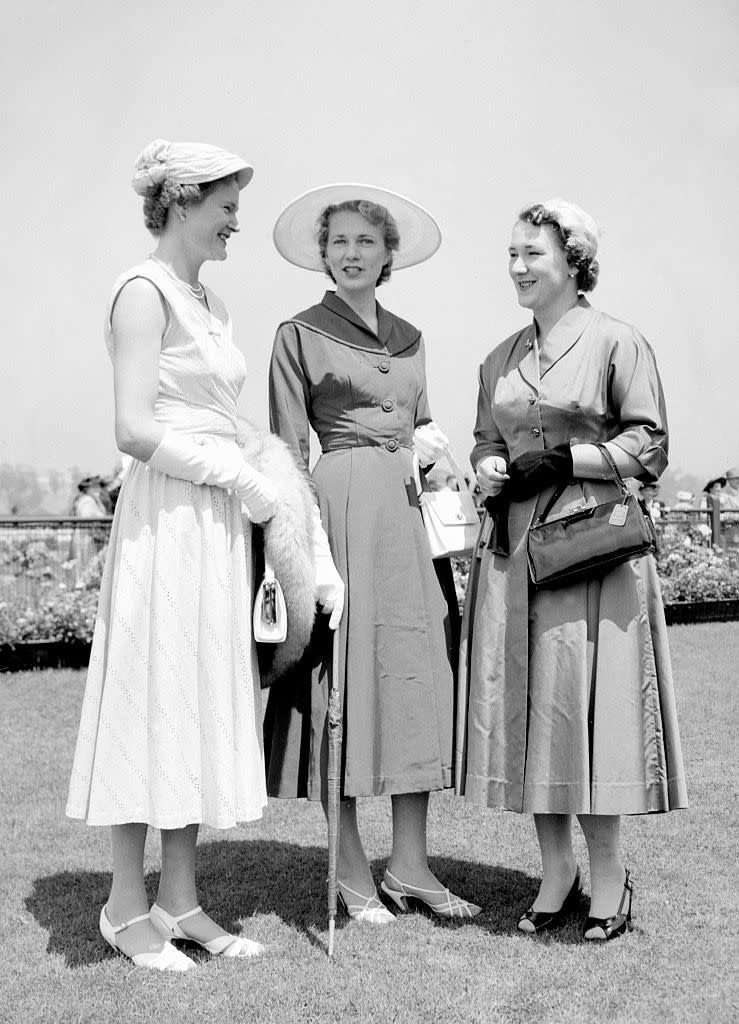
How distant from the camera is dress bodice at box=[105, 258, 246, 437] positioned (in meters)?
3.30

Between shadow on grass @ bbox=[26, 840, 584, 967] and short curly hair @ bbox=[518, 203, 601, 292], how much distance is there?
2.18 m

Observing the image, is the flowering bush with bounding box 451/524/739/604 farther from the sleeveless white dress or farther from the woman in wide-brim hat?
the sleeveless white dress

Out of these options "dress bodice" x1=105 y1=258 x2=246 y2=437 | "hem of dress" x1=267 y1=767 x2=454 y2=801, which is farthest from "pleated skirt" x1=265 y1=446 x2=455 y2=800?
"dress bodice" x1=105 y1=258 x2=246 y2=437

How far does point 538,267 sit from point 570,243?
0.13 metres

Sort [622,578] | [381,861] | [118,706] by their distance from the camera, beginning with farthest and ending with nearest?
[381,861]
[622,578]
[118,706]

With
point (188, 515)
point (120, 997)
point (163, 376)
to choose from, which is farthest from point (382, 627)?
point (120, 997)

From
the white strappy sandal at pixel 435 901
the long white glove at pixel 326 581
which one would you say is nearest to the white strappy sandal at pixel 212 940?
the white strappy sandal at pixel 435 901

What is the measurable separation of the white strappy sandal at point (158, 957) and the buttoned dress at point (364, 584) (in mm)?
610

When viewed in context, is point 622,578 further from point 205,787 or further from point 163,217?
point 163,217

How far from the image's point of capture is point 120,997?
3.05 meters

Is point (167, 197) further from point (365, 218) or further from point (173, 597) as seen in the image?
point (173, 597)

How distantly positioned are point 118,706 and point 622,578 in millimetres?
1614

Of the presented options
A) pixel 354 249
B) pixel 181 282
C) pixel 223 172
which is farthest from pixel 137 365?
pixel 354 249

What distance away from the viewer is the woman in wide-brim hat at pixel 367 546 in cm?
364
